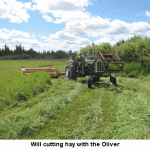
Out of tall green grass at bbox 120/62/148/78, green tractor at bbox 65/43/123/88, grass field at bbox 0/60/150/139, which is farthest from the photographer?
tall green grass at bbox 120/62/148/78

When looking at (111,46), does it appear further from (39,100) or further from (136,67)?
(39,100)

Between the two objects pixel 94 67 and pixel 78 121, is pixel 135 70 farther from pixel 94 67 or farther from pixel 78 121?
pixel 78 121

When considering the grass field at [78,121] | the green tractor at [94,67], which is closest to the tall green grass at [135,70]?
the green tractor at [94,67]

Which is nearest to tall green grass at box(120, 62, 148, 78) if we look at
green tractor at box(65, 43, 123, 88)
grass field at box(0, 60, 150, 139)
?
green tractor at box(65, 43, 123, 88)

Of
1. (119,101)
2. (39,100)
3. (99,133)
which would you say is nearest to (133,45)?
(119,101)

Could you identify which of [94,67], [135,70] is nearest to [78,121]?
[94,67]

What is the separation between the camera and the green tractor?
8.38 metres

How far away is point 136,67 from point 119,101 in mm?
9333

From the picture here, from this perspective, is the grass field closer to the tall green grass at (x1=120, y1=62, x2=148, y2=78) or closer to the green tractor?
the green tractor

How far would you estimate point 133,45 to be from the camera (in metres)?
16.3

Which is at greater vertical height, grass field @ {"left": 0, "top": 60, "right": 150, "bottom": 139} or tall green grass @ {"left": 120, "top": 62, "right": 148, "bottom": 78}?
tall green grass @ {"left": 120, "top": 62, "right": 148, "bottom": 78}

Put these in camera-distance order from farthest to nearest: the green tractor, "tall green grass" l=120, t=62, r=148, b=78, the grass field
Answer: "tall green grass" l=120, t=62, r=148, b=78 → the green tractor → the grass field

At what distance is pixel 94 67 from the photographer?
28.7 ft

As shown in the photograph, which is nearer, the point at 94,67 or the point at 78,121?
the point at 78,121
